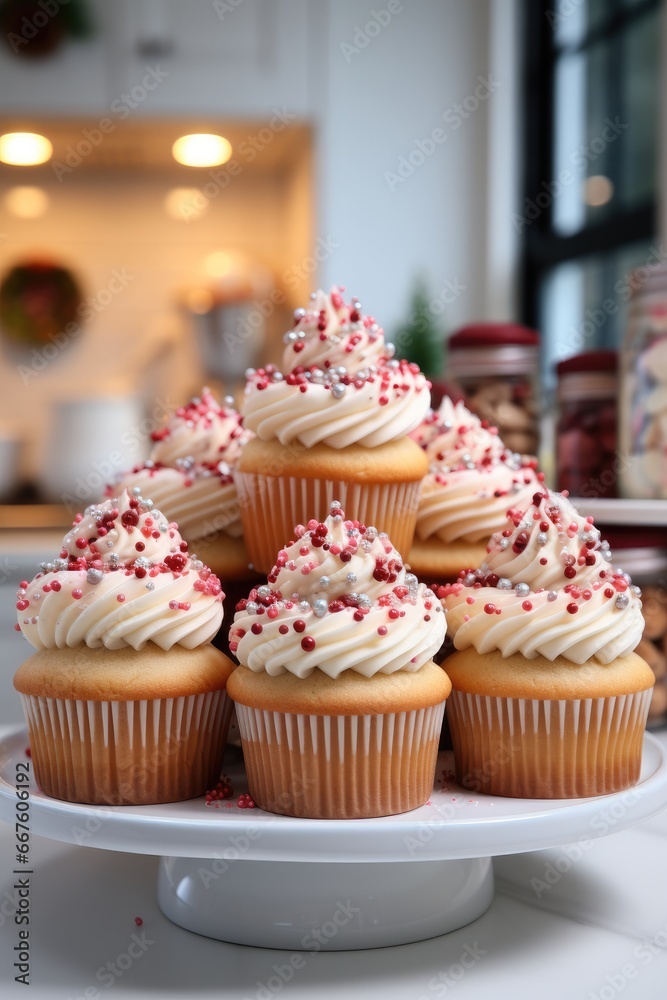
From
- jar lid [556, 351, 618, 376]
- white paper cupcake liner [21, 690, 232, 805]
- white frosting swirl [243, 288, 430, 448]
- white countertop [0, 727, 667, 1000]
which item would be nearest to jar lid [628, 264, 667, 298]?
jar lid [556, 351, 618, 376]

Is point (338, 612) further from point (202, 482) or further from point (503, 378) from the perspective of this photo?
point (503, 378)

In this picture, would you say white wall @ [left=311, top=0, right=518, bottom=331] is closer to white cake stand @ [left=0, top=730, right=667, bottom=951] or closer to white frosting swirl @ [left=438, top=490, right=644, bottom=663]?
white frosting swirl @ [left=438, top=490, right=644, bottom=663]

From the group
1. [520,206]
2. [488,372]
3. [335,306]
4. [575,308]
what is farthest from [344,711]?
[520,206]

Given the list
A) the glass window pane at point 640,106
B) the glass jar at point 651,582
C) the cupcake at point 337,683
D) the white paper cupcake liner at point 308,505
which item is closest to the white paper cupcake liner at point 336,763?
the cupcake at point 337,683

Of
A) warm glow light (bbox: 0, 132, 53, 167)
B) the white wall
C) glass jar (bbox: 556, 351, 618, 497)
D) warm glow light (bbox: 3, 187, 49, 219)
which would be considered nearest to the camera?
glass jar (bbox: 556, 351, 618, 497)

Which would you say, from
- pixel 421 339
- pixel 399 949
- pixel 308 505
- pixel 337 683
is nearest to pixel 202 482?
pixel 308 505

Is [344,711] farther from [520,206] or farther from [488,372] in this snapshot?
[520,206]
